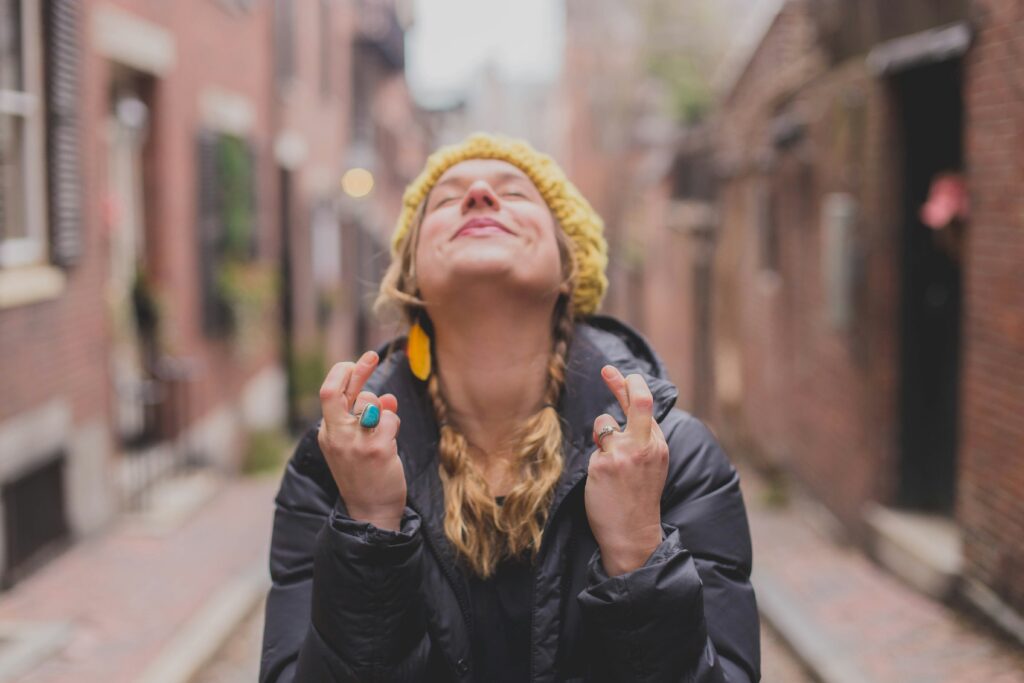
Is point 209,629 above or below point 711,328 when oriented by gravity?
below

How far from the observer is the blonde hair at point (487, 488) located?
2240 millimetres

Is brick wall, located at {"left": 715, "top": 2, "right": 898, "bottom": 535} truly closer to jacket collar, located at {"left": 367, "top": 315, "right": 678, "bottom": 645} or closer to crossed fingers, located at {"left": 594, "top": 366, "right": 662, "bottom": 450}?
jacket collar, located at {"left": 367, "top": 315, "right": 678, "bottom": 645}

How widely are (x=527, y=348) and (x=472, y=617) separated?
0.56 metres

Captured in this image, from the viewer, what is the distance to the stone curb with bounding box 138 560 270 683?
5535 millimetres

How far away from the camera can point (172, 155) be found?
33.6ft

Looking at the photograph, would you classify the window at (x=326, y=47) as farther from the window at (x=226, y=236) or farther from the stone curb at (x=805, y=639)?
the stone curb at (x=805, y=639)

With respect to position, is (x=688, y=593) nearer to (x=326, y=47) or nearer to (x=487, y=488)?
(x=487, y=488)

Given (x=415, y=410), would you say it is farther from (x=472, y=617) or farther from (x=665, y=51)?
(x=665, y=51)

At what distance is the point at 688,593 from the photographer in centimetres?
202

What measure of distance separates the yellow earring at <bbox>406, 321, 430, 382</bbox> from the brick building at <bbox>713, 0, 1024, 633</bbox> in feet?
13.5

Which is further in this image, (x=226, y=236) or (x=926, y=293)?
(x=226, y=236)

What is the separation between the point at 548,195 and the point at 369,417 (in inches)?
29.8

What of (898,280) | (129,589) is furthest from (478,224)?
(898,280)

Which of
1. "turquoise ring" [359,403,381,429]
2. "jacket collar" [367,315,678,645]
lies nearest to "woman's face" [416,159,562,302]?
"jacket collar" [367,315,678,645]
